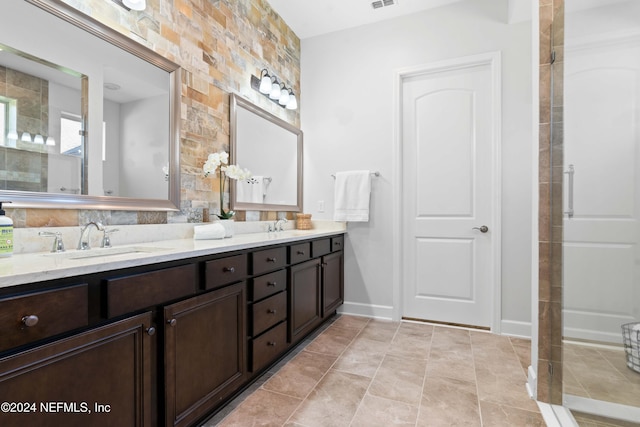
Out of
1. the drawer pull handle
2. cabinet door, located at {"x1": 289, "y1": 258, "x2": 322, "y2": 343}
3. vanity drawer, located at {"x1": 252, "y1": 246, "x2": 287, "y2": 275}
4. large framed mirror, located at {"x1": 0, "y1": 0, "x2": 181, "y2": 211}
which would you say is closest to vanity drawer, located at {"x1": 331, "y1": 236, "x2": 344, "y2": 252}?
cabinet door, located at {"x1": 289, "y1": 258, "x2": 322, "y2": 343}

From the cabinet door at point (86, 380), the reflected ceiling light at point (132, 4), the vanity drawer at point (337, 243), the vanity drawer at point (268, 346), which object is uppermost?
the reflected ceiling light at point (132, 4)

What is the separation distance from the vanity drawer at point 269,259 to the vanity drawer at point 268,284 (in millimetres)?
42

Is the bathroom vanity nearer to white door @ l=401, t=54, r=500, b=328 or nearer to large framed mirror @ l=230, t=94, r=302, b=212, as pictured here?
large framed mirror @ l=230, t=94, r=302, b=212

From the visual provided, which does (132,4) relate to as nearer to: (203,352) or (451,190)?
(203,352)

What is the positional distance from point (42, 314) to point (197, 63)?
1781mm

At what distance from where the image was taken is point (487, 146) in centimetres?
285

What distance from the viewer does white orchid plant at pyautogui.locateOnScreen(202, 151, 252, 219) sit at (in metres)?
2.08

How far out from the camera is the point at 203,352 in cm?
145

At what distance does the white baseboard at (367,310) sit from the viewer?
3127 mm

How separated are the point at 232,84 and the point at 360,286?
2.18 metres

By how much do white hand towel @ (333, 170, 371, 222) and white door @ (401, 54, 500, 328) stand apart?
15.4 inches

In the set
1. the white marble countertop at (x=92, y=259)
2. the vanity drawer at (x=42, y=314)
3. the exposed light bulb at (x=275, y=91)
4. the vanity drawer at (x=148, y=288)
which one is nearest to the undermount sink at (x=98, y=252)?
the white marble countertop at (x=92, y=259)

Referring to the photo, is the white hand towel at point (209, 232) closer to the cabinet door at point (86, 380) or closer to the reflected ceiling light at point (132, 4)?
the cabinet door at point (86, 380)

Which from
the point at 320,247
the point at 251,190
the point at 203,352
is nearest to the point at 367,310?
the point at 320,247
